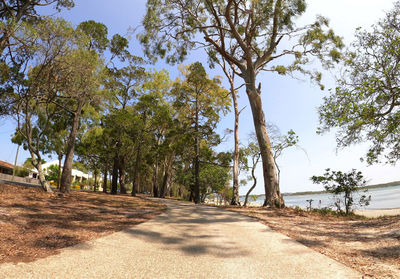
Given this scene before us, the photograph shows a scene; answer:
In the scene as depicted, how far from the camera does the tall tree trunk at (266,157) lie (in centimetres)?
1120

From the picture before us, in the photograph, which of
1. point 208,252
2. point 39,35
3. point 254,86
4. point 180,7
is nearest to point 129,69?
point 180,7

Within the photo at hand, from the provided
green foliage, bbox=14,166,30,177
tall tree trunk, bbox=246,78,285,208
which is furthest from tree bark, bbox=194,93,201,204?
green foliage, bbox=14,166,30,177

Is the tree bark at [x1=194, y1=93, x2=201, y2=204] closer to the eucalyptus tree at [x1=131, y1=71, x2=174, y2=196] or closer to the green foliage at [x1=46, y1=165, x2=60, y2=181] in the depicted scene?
the eucalyptus tree at [x1=131, y1=71, x2=174, y2=196]

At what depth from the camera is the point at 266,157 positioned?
11484 mm

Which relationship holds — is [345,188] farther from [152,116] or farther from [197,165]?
[152,116]

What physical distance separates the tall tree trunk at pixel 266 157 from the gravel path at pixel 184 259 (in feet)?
20.2

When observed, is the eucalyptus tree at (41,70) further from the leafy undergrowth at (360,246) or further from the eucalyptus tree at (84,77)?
the leafy undergrowth at (360,246)

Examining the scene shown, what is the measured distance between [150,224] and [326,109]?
28.0ft

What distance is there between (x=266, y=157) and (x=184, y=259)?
28.7ft

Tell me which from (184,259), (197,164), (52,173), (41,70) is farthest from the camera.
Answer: (52,173)

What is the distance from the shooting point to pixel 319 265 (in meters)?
3.40

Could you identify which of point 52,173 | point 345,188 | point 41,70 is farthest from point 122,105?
point 52,173

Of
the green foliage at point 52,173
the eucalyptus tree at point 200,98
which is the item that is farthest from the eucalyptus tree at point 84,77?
the green foliage at point 52,173

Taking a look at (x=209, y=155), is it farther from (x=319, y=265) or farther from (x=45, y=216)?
(x=319, y=265)
